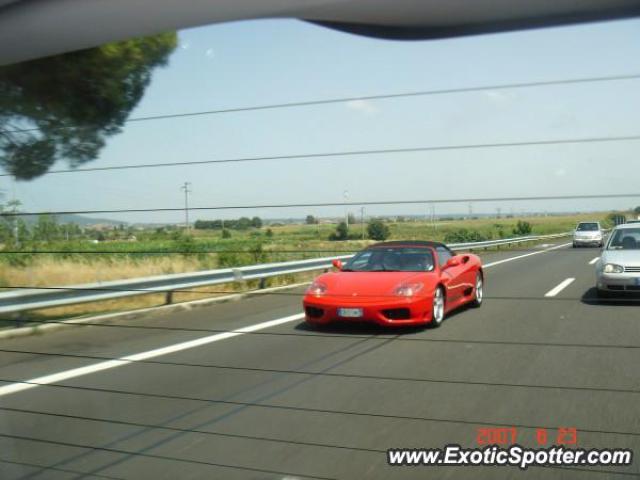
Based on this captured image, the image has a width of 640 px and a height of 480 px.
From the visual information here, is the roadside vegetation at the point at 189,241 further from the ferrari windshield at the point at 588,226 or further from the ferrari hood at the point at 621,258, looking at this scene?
the ferrari hood at the point at 621,258

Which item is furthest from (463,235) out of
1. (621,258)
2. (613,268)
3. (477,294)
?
(477,294)

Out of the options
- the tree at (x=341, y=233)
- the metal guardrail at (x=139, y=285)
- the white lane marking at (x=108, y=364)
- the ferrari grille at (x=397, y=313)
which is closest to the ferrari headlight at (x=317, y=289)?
the metal guardrail at (x=139, y=285)

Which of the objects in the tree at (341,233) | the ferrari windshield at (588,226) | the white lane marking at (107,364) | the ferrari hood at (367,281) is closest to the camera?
the tree at (341,233)

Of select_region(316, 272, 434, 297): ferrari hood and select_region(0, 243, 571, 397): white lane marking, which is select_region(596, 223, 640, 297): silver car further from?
select_region(316, 272, 434, 297): ferrari hood

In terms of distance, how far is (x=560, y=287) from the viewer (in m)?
10.3

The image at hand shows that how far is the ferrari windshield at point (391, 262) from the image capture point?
795cm

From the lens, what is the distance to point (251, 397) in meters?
4.72

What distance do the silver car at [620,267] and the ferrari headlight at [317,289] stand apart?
3.12m

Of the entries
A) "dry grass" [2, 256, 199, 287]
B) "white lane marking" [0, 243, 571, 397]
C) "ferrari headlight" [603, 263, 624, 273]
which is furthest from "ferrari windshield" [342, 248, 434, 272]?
"dry grass" [2, 256, 199, 287]

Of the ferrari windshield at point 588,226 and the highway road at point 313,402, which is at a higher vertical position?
the ferrari windshield at point 588,226

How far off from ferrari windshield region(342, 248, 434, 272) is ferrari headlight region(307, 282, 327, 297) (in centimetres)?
60

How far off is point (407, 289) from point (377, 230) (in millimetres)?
3698

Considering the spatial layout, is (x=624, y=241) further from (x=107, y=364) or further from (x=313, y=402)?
(x=107, y=364)

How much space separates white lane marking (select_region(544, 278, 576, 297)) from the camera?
9135 mm
